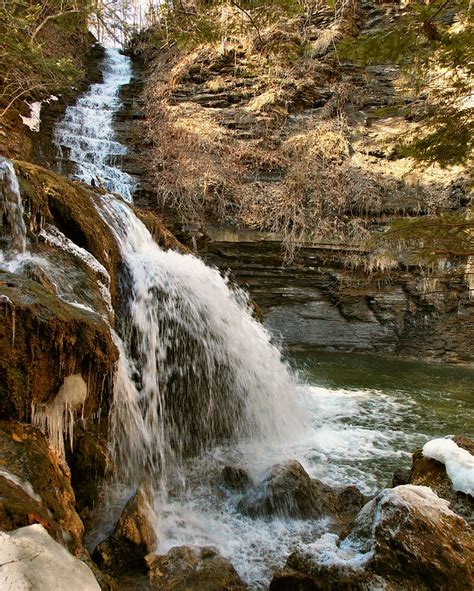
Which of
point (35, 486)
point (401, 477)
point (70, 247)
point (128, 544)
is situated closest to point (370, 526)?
point (401, 477)

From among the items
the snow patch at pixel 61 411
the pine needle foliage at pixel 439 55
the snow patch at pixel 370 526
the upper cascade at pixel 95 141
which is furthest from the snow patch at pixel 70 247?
the upper cascade at pixel 95 141

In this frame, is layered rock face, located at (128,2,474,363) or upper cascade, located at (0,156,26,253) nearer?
upper cascade, located at (0,156,26,253)

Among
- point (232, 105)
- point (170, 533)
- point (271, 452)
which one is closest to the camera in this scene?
point (170, 533)

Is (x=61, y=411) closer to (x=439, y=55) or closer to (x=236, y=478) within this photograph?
(x=236, y=478)

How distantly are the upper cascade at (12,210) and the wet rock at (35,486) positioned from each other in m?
2.00

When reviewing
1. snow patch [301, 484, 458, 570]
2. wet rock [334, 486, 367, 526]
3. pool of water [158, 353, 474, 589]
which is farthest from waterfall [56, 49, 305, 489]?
Result: snow patch [301, 484, 458, 570]

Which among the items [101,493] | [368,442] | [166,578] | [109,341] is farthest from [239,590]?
[368,442]

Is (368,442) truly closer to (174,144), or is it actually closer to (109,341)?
(109,341)

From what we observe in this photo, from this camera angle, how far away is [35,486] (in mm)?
2256

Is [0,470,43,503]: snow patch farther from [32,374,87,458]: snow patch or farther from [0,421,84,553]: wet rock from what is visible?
[32,374,87,458]: snow patch

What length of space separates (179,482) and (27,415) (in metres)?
2.06

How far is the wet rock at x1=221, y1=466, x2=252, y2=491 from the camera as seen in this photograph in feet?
13.2

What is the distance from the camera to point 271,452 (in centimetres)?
503

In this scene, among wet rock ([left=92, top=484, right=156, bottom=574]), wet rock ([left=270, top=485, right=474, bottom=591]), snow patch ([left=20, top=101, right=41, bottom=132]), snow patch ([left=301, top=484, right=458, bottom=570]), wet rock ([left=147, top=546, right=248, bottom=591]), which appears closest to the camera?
wet rock ([left=270, top=485, right=474, bottom=591])
